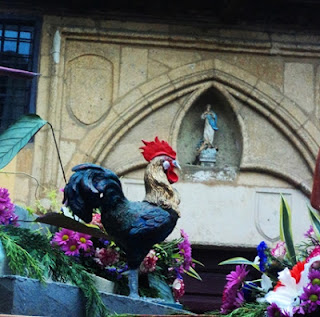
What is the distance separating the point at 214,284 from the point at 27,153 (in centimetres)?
166

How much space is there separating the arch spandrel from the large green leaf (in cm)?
403

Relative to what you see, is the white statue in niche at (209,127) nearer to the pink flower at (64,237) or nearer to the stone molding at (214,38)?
the stone molding at (214,38)

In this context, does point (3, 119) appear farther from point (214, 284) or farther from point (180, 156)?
point (214, 284)

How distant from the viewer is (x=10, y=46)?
797cm

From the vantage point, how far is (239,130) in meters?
8.04

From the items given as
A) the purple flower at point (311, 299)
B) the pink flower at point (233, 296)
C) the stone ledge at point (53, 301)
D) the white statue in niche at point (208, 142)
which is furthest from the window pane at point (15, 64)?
the purple flower at point (311, 299)

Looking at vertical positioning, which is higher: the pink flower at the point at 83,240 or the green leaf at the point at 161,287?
the pink flower at the point at 83,240

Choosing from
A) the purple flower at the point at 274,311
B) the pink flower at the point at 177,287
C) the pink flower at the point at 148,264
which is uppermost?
the pink flower at the point at 148,264

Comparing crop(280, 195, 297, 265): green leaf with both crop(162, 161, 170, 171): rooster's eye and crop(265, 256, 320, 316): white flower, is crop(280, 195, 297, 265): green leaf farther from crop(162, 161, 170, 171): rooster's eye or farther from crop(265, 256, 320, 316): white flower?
crop(162, 161, 170, 171): rooster's eye

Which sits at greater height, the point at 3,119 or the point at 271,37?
the point at 271,37

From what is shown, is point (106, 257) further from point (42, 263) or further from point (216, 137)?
point (216, 137)

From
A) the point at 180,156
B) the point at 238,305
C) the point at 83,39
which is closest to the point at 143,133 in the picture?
the point at 180,156

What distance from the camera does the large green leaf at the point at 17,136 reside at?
368 cm

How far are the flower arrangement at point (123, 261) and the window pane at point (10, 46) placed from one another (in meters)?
3.83
